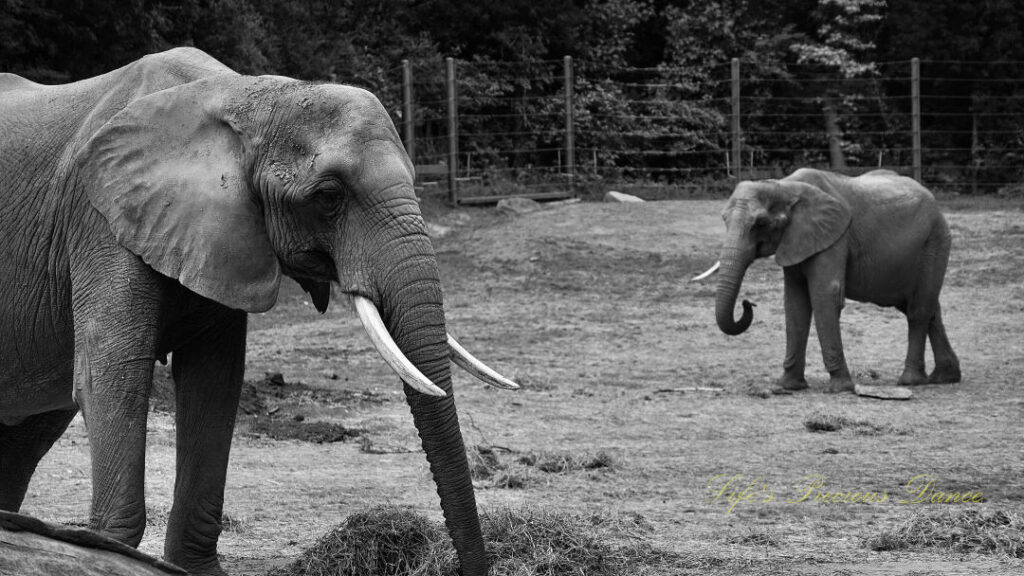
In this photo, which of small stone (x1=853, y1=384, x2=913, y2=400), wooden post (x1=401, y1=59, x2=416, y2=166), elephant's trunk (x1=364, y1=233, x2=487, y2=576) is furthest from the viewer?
wooden post (x1=401, y1=59, x2=416, y2=166)

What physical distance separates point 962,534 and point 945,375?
20.9 feet

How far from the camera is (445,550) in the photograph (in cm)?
588

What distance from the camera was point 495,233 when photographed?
64.4ft

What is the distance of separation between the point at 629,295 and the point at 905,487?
8546 millimetres

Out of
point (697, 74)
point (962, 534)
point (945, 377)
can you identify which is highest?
point (697, 74)

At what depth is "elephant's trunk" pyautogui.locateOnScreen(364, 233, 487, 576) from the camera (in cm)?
489

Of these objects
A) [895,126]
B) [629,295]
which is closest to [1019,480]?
[629,295]

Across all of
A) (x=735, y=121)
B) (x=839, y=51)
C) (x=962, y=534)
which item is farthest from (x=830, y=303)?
(x=839, y=51)

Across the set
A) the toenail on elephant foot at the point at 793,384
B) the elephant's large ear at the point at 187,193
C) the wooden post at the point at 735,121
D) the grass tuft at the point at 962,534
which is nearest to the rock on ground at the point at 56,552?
the elephant's large ear at the point at 187,193

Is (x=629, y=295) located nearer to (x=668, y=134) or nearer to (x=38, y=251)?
(x=668, y=134)

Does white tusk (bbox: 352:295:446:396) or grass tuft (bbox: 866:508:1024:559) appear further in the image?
grass tuft (bbox: 866:508:1024:559)

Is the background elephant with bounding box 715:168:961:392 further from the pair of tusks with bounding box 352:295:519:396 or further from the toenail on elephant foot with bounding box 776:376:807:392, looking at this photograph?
the pair of tusks with bounding box 352:295:519:396

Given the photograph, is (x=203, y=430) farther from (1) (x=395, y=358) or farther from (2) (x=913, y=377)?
(2) (x=913, y=377)

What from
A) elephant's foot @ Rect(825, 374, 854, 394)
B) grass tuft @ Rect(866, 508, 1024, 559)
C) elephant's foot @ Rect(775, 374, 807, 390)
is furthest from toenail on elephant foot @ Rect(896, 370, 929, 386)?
grass tuft @ Rect(866, 508, 1024, 559)
